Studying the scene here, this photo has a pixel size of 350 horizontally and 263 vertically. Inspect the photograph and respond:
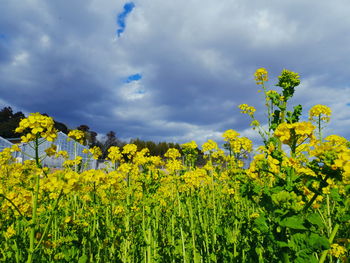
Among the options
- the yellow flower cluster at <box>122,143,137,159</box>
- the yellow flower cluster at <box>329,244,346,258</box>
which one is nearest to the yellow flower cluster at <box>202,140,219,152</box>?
the yellow flower cluster at <box>122,143,137,159</box>

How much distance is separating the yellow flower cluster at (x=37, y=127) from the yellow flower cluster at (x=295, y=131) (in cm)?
187

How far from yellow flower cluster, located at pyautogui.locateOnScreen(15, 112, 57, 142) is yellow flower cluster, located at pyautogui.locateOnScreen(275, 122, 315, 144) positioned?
1872 mm

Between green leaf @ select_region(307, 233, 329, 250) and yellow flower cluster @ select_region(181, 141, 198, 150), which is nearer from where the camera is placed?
green leaf @ select_region(307, 233, 329, 250)

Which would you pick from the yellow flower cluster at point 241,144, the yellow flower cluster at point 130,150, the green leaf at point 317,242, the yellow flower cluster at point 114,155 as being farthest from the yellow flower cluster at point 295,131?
the yellow flower cluster at point 114,155

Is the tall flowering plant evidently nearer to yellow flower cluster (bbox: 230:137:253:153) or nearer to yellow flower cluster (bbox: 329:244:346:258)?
yellow flower cluster (bbox: 329:244:346:258)

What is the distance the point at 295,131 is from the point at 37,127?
2.06m

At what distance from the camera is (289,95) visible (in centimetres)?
219

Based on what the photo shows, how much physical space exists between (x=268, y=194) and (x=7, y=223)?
3.95 m

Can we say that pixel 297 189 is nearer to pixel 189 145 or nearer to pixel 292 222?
pixel 292 222

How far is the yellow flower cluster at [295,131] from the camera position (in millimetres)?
1727

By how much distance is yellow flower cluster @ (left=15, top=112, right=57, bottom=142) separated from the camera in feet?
7.06

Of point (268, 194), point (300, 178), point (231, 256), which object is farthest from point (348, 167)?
point (231, 256)

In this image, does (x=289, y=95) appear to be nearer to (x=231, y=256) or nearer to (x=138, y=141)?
(x=231, y=256)

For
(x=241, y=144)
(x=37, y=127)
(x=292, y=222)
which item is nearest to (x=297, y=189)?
(x=292, y=222)
